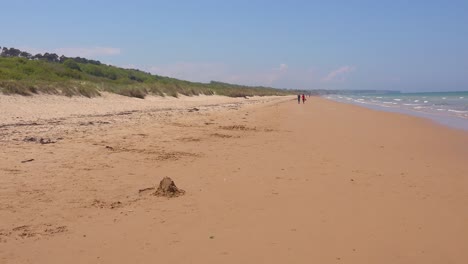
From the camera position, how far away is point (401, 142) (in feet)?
44.1

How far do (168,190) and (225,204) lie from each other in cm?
92

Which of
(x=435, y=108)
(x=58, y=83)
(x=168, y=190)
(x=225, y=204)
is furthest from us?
(x=435, y=108)

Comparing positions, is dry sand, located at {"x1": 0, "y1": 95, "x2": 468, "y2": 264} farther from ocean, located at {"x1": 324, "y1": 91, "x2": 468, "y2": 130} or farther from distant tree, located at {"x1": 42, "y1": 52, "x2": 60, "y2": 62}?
distant tree, located at {"x1": 42, "y1": 52, "x2": 60, "y2": 62}

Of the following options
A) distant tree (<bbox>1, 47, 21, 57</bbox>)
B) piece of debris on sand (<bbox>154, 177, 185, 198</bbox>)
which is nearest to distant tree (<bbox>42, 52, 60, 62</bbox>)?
distant tree (<bbox>1, 47, 21, 57</bbox>)

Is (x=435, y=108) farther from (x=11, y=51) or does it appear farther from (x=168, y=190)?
(x=11, y=51)

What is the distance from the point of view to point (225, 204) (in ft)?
18.5

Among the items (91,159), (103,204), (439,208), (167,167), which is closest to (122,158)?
(91,159)

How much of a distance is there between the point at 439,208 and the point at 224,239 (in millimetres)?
3145

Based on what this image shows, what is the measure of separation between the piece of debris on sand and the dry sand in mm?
144

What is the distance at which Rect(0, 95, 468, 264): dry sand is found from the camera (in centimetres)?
411

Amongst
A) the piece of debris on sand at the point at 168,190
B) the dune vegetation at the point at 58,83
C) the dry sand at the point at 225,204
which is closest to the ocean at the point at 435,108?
the dry sand at the point at 225,204

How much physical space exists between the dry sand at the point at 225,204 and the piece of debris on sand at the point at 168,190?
5.7 inches

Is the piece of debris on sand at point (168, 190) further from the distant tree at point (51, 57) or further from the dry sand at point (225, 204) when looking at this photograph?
the distant tree at point (51, 57)

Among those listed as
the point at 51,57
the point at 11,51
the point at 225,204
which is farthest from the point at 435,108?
the point at 11,51
